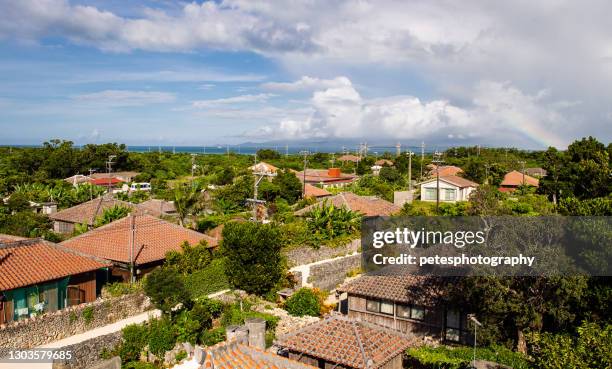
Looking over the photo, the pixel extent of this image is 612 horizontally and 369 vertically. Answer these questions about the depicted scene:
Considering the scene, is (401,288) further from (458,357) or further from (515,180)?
(515,180)

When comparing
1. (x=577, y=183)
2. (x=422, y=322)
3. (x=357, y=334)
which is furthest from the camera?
(x=577, y=183)

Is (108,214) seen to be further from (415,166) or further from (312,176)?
(415,166)

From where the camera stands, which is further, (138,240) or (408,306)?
(138,240)

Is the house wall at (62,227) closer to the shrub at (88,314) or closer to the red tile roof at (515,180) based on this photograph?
the shrub at (88,314)

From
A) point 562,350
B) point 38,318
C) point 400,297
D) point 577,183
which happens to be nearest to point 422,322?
point 400,297

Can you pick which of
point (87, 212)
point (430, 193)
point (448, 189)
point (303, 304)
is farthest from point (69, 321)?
point (448, 189)

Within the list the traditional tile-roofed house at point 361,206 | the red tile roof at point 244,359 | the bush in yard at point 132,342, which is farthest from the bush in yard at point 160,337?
the traditional tile-roofed house at point 361,206
